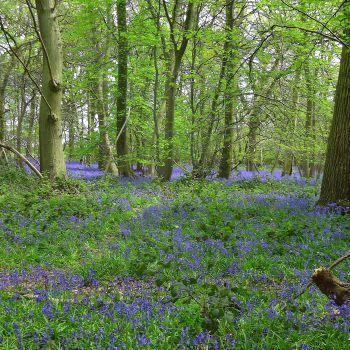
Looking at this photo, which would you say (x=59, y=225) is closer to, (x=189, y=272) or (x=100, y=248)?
(x=100, y=248)

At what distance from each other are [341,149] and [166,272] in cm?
481

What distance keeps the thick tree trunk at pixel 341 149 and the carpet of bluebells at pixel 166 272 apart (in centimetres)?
61

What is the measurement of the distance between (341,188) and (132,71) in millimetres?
9690

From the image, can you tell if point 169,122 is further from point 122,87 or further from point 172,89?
point 122,87

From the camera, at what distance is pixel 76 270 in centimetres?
483

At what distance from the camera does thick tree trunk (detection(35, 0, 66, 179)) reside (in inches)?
376

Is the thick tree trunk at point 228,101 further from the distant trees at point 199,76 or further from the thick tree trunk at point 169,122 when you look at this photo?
the thick tree trunk at point 169,122

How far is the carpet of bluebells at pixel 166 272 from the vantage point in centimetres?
309

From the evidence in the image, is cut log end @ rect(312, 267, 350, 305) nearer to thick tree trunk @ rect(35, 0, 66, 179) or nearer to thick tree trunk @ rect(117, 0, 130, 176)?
thick tree trunk @ rect(35, 0, 66, 179)

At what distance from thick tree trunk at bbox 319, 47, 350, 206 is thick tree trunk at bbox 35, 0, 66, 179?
6253mm

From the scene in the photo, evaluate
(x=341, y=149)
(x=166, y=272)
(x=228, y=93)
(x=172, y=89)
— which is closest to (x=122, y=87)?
(x=172, y=89)

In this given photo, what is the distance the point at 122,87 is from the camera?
14.9 meters

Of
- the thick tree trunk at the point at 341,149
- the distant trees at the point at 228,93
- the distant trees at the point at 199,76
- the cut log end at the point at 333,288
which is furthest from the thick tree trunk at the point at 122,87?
the cut log end at the point at 333,288

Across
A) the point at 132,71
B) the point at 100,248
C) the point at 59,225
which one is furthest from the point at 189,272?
the point at 132,71
